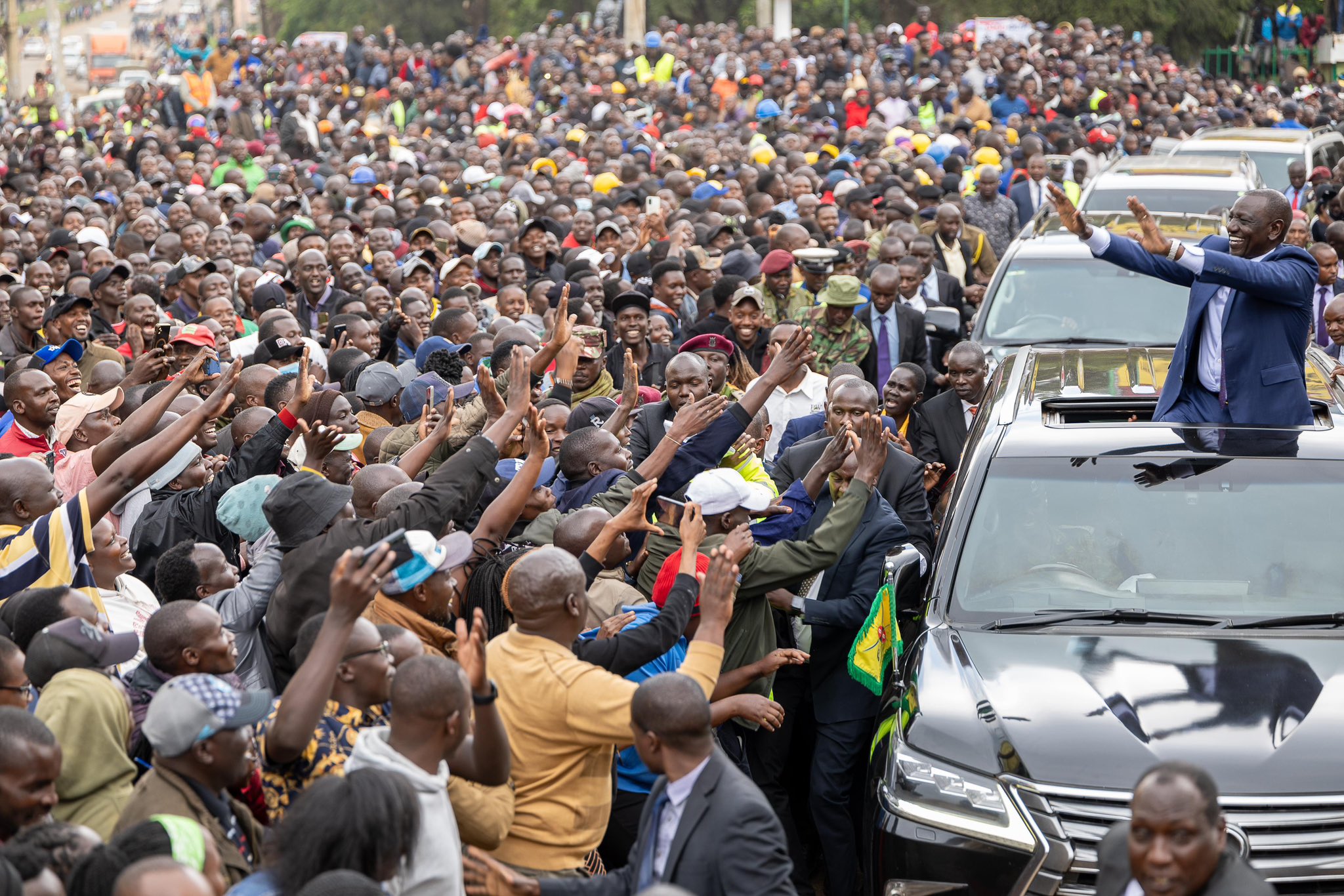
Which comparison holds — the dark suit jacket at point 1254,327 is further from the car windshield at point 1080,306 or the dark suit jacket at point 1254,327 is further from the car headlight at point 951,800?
the car windshield at point 1080,306

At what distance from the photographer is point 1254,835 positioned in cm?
432

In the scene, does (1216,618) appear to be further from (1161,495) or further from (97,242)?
(97,242)

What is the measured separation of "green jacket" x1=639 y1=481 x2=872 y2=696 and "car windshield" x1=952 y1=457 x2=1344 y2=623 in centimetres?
44

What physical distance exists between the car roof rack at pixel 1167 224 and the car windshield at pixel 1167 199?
134 centimetres

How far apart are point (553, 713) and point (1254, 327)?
391 cm

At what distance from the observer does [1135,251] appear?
21.4 ft

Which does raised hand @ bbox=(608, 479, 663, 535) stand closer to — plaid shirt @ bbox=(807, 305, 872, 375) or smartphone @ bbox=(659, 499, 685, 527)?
smartphone @ bbox=(659, 499, 685, 527)

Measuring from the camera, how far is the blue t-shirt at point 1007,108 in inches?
1058

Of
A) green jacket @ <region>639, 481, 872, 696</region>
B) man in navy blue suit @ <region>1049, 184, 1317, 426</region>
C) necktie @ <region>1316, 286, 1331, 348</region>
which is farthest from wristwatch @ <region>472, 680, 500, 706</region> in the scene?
necktie @ <region>1316, 286, 1331, 348</region>

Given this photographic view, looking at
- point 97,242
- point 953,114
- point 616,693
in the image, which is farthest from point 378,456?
point 953,114

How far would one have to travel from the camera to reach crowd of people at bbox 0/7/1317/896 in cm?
391

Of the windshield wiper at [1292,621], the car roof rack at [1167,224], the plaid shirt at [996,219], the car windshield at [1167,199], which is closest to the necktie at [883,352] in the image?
the car roof rack at [1167,224]

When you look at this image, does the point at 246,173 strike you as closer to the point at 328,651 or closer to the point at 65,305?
the point at 65,305

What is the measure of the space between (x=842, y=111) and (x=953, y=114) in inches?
77.5
